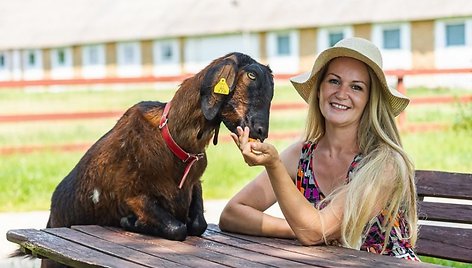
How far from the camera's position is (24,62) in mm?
54688

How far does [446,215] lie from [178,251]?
159cm

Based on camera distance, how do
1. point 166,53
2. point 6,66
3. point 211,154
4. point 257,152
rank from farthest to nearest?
point 6,66
point 166,53
point 211,154
point 257,152

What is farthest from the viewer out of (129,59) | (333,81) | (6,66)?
(6,66)

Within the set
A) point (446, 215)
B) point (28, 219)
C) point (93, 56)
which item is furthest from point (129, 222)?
point (93, 56)

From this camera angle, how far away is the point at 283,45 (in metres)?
A: 42.9

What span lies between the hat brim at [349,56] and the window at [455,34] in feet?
110

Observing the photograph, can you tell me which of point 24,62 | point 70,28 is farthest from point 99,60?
point 24,62

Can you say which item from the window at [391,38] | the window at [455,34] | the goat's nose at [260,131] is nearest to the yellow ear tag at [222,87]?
the goat's nose at [260,131]

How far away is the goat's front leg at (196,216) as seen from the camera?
15.2 feet

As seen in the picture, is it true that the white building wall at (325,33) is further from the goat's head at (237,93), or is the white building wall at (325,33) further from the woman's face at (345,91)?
the goat's head at (237,93)

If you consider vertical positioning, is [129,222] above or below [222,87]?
below

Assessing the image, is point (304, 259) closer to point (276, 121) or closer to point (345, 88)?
point (345, 88)

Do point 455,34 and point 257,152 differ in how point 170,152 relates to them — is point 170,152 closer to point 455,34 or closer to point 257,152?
point 257,152

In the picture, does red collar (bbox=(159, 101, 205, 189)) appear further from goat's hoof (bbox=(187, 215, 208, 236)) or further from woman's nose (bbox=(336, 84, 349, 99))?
woman's nose (bbox=(336, 84, 349, 99))
